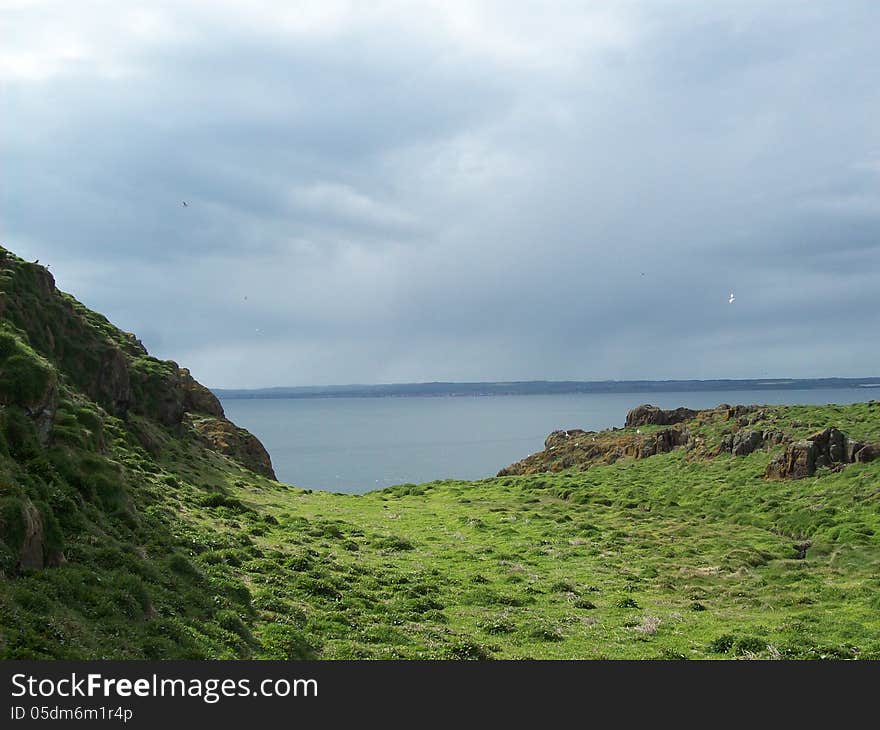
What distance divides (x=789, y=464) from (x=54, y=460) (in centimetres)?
6212

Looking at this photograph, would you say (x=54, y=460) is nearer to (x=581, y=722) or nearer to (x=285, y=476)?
(x=581, y=722)

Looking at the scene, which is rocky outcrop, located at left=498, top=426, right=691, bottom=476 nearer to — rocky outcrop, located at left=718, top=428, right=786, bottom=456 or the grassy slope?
rocky outcrop, located at left=718, top=428, right=786, bottom=456

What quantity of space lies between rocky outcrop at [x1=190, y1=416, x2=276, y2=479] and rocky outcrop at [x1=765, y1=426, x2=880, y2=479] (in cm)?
5460

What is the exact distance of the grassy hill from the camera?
17.1 meters

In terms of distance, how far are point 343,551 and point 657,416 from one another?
84.0 metres

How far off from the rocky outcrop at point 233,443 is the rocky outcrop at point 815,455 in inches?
2150

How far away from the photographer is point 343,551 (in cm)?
3503

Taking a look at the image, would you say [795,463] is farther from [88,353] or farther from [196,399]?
[196,399]

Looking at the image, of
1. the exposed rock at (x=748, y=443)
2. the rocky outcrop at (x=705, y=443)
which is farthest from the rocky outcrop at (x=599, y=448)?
the exposed rock at (x=748, y=443)

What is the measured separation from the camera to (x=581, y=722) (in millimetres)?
13922

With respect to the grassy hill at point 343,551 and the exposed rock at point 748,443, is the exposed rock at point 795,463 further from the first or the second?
the exposed rock at point 748,443

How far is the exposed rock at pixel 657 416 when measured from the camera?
104062mm

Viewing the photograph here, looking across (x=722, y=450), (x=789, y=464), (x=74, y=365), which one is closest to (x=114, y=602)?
(x=74, y=365)

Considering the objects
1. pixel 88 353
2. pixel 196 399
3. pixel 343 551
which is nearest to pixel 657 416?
pixel 196 399
